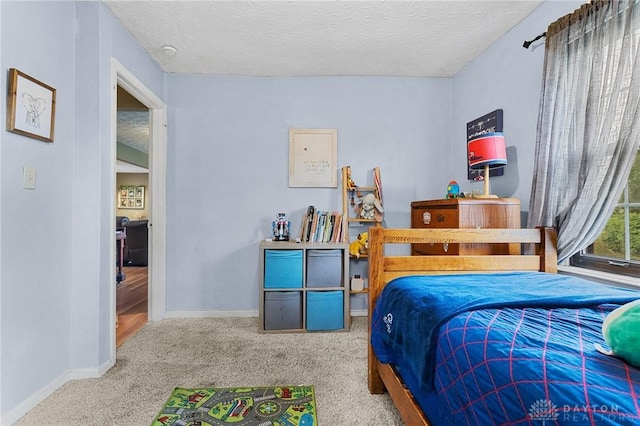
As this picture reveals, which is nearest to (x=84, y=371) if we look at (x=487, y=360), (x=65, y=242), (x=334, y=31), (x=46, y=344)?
(x=46, y=344)

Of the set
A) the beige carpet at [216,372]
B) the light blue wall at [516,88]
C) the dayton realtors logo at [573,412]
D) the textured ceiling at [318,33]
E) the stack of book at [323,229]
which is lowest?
the beige carpet at [216,372]

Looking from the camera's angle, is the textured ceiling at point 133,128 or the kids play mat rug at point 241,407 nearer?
the kids play mat rug at point 241,407

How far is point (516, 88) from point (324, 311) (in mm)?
2231

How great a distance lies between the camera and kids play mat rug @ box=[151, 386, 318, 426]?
58.7 inches

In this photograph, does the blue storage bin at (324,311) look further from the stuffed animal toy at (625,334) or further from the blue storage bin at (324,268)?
the stuffed animal toy at (625,334)

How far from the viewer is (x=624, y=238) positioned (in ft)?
5.29

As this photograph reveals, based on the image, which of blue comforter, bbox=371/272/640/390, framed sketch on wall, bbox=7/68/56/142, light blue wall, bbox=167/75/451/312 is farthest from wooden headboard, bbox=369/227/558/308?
framed sketch on wall, bbox=7/68/56/142

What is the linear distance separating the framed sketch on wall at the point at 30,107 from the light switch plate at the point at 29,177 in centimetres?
18

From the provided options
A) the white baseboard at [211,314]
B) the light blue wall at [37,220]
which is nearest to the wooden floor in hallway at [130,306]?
the white baseboard at [211,314]

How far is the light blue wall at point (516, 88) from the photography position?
2.02 meters

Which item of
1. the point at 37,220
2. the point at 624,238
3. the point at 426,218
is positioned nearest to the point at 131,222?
the point at 37,220

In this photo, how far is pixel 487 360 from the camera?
0.79 meters

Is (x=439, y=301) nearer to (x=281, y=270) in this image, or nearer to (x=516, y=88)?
(x=281, y=270)

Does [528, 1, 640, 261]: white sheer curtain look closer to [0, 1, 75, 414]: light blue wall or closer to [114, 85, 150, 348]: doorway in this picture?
[0, 1, 75, 414]: light blue wall
